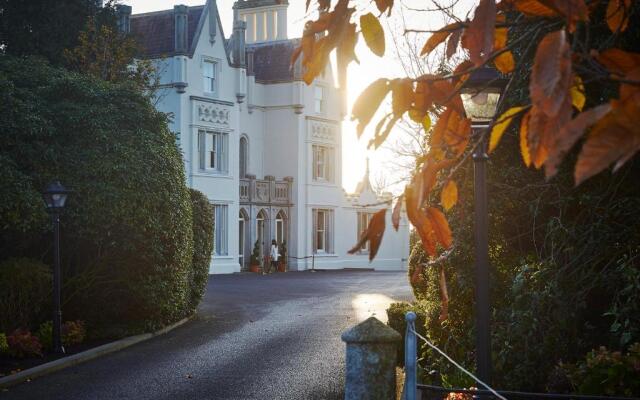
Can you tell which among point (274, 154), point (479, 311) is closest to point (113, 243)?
point (479, 311)

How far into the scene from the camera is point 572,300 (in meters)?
9.41

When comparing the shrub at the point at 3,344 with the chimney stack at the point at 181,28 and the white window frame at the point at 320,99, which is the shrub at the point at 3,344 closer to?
the chimney stack at the point at 181,28

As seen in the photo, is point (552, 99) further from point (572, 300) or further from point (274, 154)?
point (274, 154)

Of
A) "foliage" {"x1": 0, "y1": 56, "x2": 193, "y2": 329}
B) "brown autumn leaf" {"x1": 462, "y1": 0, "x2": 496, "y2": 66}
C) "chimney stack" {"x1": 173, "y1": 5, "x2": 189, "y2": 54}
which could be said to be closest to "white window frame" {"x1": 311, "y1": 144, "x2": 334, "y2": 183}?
"chimney stack" {"x1": 173, "y1": 5, "x2": 189, "y2": 54}

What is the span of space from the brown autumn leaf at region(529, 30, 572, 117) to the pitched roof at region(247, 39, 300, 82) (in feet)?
158

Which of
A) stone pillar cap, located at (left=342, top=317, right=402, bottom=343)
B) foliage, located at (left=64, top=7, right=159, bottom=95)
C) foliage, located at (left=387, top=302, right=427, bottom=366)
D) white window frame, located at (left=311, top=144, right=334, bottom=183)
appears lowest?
foliage, located at (left=387, top=302, right=427, bottom=366)

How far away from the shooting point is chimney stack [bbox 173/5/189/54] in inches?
1719

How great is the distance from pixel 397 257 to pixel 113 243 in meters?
41.3

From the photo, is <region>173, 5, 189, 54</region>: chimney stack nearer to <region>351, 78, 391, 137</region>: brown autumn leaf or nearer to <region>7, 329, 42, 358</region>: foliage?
<region>7, 329, 42, 358</region>: foliage

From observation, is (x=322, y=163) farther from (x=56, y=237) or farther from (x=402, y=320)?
(x=402, y=320)

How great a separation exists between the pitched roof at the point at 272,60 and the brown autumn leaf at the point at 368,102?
47.5 metres

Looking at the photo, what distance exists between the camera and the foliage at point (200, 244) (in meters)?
22.0

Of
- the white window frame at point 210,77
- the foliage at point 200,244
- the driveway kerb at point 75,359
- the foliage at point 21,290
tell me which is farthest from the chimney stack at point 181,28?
the foliage at point 21,290

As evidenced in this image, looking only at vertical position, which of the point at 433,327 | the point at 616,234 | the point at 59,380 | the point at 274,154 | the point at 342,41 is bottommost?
the point at 59,380
